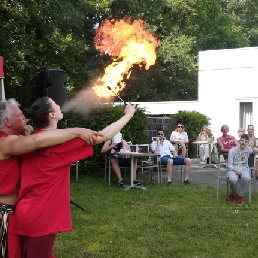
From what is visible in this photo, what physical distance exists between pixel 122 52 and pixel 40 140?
366 cm

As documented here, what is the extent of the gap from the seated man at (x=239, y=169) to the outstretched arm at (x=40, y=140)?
6241 millimetres

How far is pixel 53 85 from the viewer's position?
312 inches

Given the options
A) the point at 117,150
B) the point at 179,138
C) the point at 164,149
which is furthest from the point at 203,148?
the point at 117,150

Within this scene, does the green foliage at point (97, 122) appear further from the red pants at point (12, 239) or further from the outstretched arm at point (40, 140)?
the outstretched arm at point (40, 140)

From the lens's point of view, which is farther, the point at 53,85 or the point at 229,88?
the point at 229,88

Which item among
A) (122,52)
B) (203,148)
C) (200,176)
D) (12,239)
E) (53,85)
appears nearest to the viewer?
(12,239)

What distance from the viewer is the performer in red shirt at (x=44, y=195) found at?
130 inches

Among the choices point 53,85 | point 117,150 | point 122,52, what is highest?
point 122,52

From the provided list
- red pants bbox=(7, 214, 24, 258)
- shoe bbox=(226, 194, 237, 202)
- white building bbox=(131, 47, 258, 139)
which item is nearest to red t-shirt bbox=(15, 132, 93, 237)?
red pants bbox=(7, 214, 24, 258)

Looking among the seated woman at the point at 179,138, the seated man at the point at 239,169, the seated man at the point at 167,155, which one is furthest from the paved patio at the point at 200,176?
the seated man at the point at 239,169

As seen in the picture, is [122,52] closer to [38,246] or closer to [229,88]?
[38,246]

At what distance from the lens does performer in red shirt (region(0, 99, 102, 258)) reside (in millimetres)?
3279

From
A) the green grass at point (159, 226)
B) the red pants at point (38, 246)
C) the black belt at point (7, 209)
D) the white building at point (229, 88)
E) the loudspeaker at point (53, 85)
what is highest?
the white building at point (229, 88)

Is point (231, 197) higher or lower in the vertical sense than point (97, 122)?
lower
